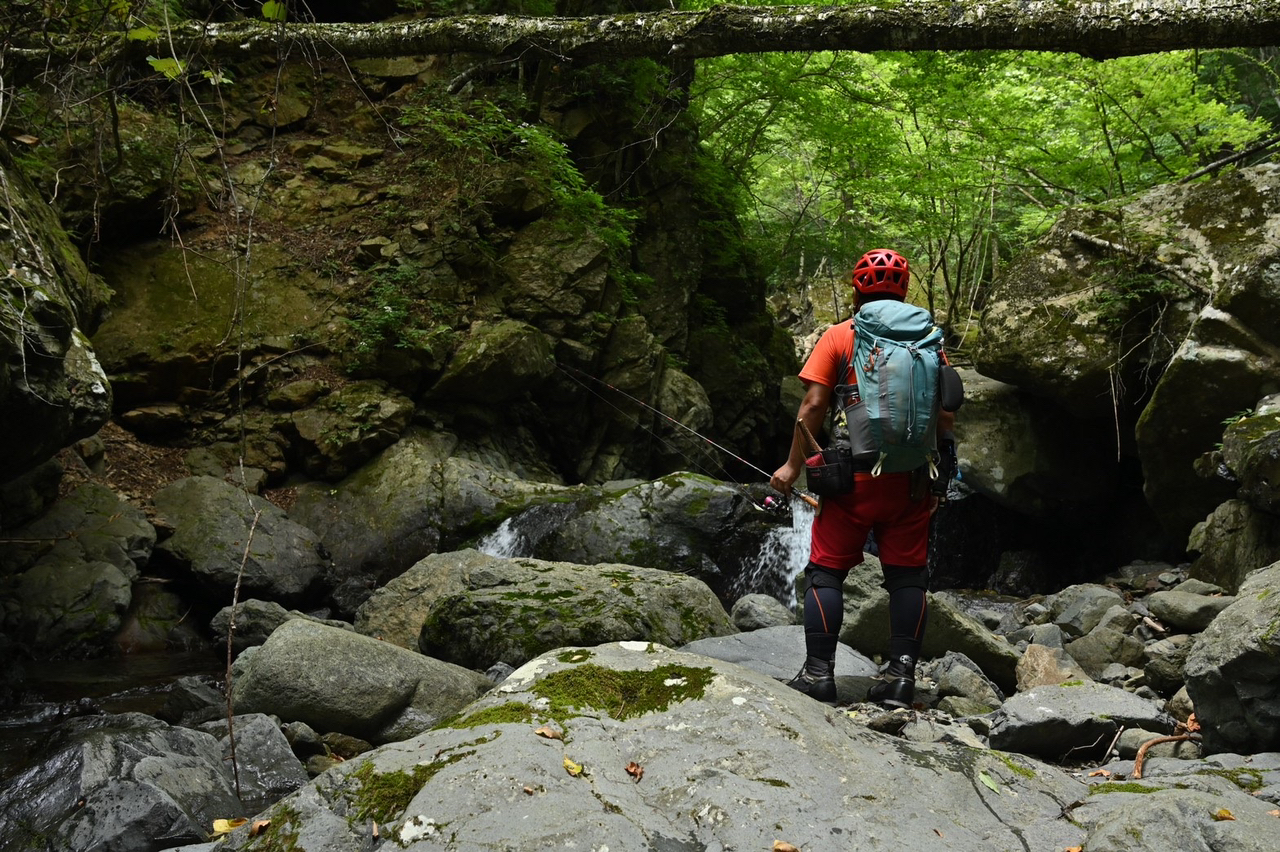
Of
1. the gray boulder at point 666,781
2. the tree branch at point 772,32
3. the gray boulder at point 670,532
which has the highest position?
the tree branch at point 772,32

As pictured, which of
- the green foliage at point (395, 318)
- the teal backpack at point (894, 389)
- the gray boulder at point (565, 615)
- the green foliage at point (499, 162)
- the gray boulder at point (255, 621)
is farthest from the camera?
the green foliage at point (499, 162)

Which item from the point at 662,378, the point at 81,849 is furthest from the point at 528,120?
the point at 81,849

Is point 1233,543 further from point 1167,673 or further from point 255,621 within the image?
point 255,621

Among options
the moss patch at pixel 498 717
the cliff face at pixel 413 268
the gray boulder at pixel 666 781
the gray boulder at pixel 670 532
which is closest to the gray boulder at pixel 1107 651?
the gray boulder at pixel 666 781

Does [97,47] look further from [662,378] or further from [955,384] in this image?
[662,378]

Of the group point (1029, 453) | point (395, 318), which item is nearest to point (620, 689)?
point (395, 318)

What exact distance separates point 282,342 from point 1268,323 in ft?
35.9

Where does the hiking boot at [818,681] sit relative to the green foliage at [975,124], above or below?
below

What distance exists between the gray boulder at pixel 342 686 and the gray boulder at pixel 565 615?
28.8 inches

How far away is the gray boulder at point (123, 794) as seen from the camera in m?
3.37

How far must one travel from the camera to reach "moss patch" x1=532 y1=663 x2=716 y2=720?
3.05m

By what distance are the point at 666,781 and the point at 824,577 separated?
→ 1.86 meters

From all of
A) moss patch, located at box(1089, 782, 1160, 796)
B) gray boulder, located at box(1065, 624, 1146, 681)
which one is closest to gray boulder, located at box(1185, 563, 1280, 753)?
moss patch, located at box(1089, 782, 1160, 796)

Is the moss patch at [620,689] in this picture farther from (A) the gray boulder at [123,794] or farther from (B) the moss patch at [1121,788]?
(A) the gray boulder at [123,794]
